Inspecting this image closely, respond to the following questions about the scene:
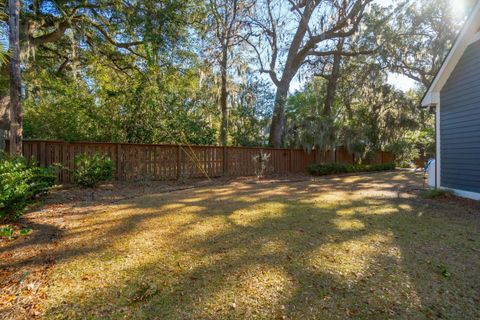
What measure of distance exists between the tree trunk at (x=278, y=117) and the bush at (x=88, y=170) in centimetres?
817

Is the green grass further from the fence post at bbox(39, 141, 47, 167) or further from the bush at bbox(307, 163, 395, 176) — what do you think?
the fence post at bbox(39, 141, 47, 167)

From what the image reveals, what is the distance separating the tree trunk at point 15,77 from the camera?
188 inches

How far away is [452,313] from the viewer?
180 cm

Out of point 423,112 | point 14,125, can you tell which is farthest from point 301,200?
point 423,112

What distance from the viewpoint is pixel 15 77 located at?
16.4 feet

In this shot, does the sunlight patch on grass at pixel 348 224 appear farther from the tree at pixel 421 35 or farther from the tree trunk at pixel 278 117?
the tree at pixel 421 35

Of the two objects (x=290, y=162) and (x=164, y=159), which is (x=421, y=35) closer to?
(x=290, y=162)

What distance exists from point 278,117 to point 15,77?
1027 cm

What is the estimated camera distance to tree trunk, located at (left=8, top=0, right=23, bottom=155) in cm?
478

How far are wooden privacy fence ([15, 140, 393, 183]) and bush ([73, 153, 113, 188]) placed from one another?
41cm

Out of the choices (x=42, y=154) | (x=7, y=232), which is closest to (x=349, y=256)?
(x=7, y=232)

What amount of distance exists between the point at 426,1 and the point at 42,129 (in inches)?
680

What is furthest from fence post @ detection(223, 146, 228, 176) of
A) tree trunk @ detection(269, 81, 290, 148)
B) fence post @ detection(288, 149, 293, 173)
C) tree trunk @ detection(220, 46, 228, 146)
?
fence post @ detection(288, 149, 293, 173)

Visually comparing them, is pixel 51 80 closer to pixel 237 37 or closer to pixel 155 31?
pixel 155 31
